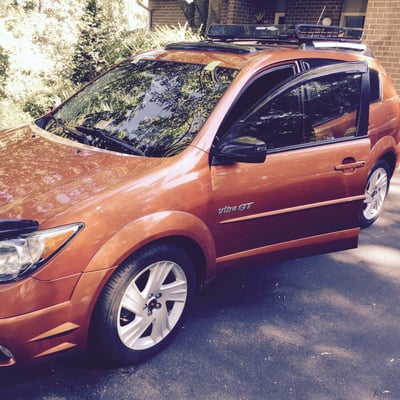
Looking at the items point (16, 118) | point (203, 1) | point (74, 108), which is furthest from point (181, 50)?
point (203, 1)

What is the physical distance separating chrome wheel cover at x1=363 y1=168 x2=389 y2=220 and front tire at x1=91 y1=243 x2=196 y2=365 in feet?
9.81

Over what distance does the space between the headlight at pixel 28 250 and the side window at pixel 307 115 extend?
1.32 metres

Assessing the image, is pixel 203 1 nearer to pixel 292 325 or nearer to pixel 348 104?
pixel 348 104

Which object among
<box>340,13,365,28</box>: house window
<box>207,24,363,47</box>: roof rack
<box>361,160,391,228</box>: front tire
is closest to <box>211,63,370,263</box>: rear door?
<box>207,24,363,47</box>: roof rack

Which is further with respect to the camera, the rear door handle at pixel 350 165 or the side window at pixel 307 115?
the rear door handle at pixel 350 165

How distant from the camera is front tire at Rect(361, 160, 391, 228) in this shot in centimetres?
543

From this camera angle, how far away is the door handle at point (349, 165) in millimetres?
3809

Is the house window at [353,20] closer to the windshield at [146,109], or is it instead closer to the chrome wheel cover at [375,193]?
the chrome wheel cover at [375,193]

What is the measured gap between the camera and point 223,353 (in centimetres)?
320

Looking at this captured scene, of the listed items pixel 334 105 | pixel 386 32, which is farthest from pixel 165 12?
pixel 334 105

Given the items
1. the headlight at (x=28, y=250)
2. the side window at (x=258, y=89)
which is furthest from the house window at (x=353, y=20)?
the headlight at (x=28, y=250)

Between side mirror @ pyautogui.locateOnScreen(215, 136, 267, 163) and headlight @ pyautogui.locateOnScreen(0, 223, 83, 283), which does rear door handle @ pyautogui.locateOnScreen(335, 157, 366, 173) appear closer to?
side mirror @ pyautogui.locateOnScreen(215, 136, 267, 163)

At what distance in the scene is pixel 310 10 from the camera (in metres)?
13.4

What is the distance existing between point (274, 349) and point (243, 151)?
133 centimetres
